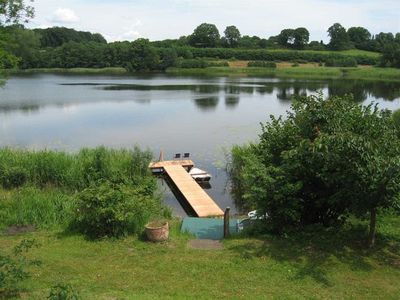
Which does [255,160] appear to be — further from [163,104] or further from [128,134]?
[163,104]

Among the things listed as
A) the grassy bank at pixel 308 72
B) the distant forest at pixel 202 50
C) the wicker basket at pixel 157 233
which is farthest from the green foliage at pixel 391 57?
the wicker basket at pixel 157 233

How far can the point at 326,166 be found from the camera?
10820mm

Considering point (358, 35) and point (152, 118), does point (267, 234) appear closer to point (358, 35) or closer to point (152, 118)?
point (152, 118)

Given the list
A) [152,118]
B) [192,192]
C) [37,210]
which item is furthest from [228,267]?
[152,118]

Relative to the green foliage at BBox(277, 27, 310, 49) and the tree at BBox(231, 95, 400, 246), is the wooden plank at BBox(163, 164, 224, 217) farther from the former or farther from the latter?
the green foliage at BBox(277, 27, 310, 49)

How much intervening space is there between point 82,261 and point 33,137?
83.0ft

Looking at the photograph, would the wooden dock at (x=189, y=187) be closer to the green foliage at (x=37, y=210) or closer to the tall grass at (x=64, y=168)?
the tall grass at (x=64, y=168)

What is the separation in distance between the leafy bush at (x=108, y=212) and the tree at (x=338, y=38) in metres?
147

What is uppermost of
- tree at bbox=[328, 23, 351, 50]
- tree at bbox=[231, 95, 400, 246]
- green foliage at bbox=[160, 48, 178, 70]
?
tree at bbox=[328, 23, 351, 50]

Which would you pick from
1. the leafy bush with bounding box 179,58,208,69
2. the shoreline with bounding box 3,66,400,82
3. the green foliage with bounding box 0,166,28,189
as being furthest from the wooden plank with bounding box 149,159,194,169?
the leafy bush with bounding box 179,58,208,69

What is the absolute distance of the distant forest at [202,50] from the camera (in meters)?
115

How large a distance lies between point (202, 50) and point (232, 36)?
32.9 meters

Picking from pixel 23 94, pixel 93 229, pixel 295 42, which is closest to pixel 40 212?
pixel 93 229

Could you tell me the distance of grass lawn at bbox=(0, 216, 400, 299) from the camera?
868 centimetres
